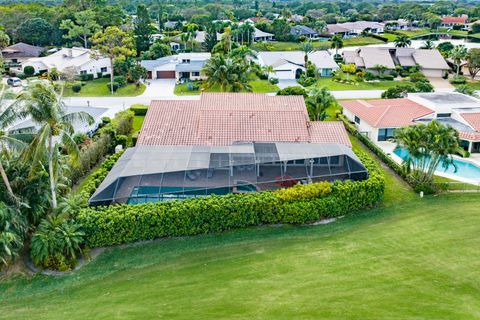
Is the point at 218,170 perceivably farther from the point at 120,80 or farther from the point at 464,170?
the point at 120,80

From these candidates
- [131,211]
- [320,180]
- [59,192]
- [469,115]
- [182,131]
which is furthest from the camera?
[469,115]

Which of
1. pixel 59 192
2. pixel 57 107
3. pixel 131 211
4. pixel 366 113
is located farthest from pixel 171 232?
pixel 366 113

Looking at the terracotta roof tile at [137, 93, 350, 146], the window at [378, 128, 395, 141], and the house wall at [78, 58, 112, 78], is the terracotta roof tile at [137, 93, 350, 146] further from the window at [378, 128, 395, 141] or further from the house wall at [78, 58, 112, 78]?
the house wall at [78, 58, 112, 78]

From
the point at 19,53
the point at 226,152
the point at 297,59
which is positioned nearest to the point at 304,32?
the point at 297,59

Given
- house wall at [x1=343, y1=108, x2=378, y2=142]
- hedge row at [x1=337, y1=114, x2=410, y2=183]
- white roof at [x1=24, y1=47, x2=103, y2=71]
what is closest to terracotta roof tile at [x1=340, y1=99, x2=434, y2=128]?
house wall at [x1=343, y1=108, x2=378, y2=142]

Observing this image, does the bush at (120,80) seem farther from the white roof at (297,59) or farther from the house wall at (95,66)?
the white roof at (297,59)

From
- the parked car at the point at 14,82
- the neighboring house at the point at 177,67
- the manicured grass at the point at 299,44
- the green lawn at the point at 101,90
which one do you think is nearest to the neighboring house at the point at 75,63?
the green lawn at the point at 101,90

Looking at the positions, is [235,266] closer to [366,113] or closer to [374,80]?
[366,113]
